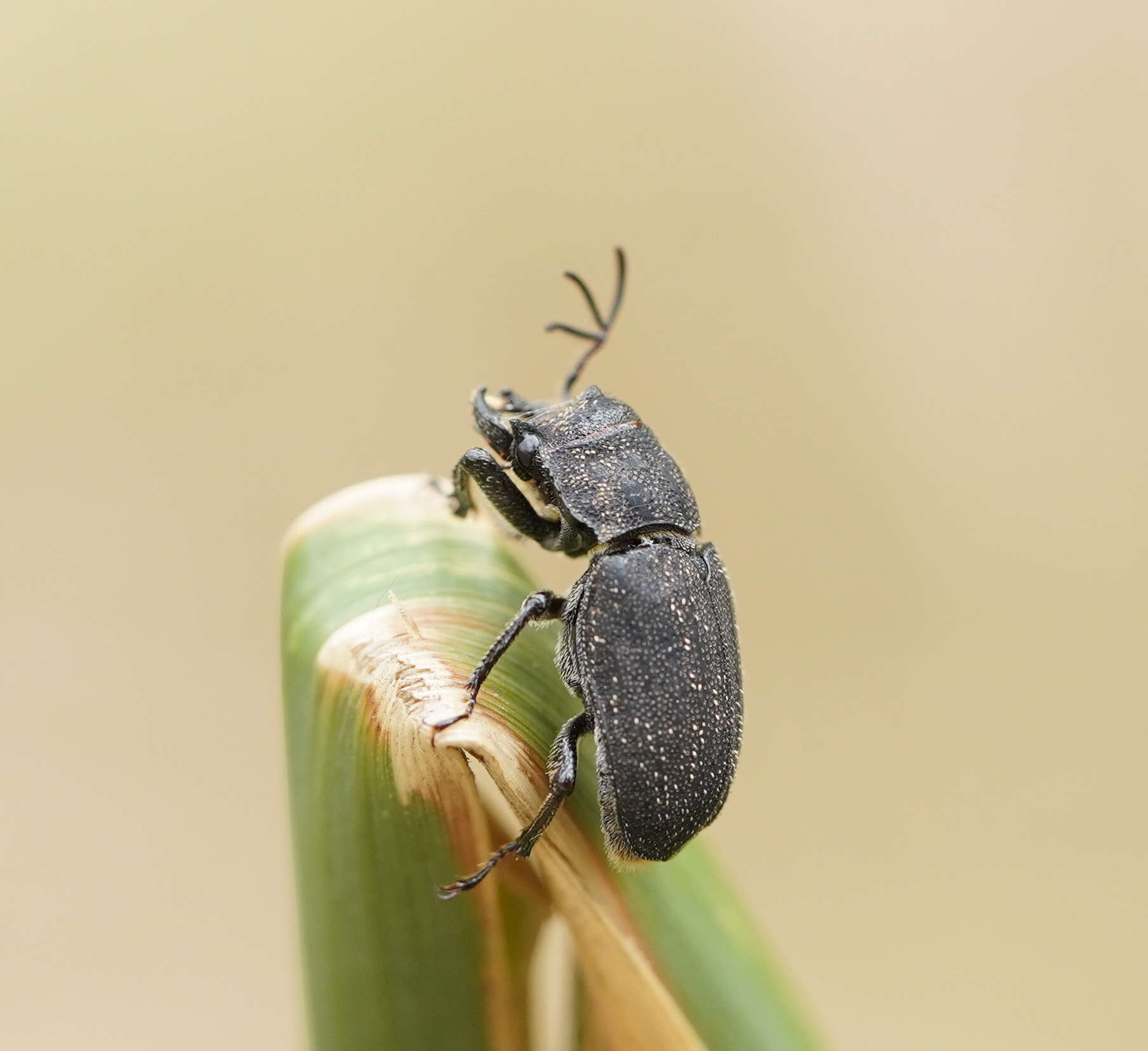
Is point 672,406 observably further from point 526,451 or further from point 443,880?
point 443,880

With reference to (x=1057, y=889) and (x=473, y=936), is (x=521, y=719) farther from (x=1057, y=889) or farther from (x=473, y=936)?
(x=1057, y=889)

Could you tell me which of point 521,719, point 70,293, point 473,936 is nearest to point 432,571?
point 521,719

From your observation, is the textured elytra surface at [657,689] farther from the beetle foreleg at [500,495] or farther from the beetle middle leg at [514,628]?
the beetle foreleg at [500,495]

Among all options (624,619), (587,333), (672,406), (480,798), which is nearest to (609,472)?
(624,619)

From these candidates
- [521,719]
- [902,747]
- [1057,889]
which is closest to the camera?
[521,719]

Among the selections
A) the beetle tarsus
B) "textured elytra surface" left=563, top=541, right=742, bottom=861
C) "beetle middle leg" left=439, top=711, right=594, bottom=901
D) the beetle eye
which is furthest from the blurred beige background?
the beetle tarsus

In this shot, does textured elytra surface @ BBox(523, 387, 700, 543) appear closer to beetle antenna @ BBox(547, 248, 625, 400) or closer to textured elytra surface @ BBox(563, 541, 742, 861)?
textured elytra surface @ BBox(563, 541, 742, 861)

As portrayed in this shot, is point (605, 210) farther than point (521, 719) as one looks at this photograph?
Yes

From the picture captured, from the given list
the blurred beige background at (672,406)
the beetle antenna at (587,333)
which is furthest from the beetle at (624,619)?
the blurred beige background at (672,406)
